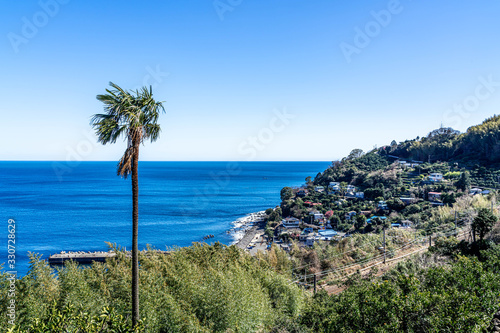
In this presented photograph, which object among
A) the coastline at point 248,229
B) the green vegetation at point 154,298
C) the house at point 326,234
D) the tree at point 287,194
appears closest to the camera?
the green vegetation at point 154,298

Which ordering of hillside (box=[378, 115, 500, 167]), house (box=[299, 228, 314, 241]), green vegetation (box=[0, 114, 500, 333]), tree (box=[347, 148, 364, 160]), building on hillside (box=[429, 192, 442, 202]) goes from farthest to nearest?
tree (box=[347, 148, 364, 160]) < hillside (box=[378, 115, 500, 167]) < building on hillside (box=[429, 192, 442, 202]) < house (box=[299, 228, 314, 241]) < green vegetation (box=[0, 114, 500, 333])

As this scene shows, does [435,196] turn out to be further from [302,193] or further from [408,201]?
[302,193]

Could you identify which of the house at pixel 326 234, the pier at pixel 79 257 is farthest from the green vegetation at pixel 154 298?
the house at pixel 326 234

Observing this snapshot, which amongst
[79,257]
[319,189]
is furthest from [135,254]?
[319,189]

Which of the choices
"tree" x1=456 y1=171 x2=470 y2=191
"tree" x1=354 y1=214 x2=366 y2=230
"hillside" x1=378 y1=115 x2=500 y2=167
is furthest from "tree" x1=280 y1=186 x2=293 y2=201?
"hillside" x1=378 y1=115 x2=500 y2=167

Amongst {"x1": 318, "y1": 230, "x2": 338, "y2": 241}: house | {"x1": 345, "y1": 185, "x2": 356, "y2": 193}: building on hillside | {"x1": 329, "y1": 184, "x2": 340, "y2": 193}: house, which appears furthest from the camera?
{"x1": 329, "y1": 184, "x2": 340, "y2": 193}: house

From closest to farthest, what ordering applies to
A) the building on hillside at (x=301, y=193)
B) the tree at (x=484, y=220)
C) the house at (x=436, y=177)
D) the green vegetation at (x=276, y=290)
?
the green vegetation at (x=276, y=290) → the tree at (x=484, y=220) → the house at (x=436, y=177) → the building on hillside at (x=301, y=193)

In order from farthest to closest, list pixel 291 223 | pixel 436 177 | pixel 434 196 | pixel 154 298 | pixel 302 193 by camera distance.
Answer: pixel 302 193 → pixel 436 177 → pixel 291 223 → pixel 434 196 → pixel 154 298

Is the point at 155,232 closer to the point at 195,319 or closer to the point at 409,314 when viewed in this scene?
the point at 195,319

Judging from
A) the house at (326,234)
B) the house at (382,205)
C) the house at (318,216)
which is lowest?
the house at (326,234)

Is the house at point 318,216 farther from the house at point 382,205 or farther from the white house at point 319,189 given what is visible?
the white house at point 319,189

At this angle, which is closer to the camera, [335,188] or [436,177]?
[436,177]

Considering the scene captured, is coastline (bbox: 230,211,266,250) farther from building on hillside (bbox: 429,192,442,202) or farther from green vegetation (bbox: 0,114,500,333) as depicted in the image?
building on hillside (bbox: 429,192,442,202)

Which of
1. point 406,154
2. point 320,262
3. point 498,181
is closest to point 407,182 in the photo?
point 498,181
